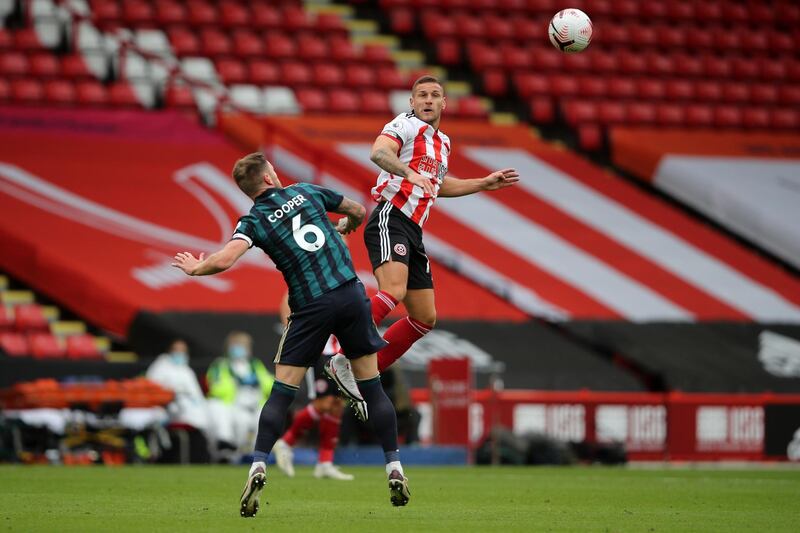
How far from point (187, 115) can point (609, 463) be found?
9926 mm

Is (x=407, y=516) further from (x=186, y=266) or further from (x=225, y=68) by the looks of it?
(x=225, y=68)

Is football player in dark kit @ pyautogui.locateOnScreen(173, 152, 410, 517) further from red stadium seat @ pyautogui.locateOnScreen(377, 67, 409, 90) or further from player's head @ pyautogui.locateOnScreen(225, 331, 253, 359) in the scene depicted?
red stadium seat @ pyautogui.locateOnScreen(377, 67, 409, 90)

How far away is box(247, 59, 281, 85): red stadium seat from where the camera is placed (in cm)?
2464

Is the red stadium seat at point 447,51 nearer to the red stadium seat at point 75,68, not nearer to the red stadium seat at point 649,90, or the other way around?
the red stadium seat at point 649,90

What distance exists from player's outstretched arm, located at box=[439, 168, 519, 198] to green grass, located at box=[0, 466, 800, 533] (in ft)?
6.45

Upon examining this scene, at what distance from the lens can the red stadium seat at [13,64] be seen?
73.4 feet

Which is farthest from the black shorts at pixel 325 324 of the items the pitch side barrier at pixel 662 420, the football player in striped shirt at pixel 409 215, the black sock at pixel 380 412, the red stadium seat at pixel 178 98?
the red stadium seat at pixel 178 98

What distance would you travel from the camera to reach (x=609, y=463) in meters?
16.8

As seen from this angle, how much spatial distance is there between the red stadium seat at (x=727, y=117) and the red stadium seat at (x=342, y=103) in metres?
7.15

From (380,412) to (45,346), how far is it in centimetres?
1021

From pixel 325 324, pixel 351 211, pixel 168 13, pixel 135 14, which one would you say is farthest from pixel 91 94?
pixel 325 324

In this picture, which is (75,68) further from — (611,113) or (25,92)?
(611,113)

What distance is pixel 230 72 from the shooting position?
960 inches

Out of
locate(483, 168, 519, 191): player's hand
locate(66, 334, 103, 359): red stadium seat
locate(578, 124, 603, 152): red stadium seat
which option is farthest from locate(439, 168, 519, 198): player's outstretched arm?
locate(578, 124, 603, 152): red stadium seat
